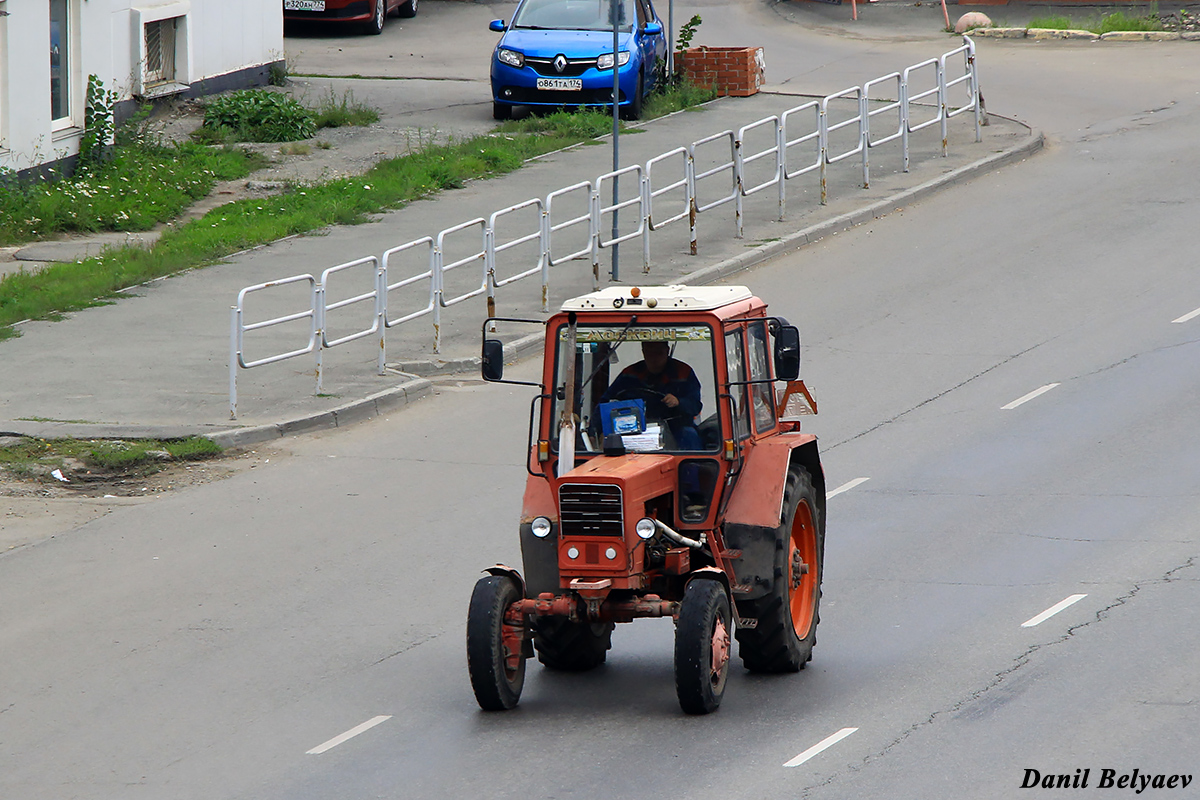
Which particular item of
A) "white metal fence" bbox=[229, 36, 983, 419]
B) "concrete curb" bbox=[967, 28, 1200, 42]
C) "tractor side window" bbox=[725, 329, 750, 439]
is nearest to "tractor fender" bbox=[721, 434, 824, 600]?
"tractor side window" bbox=[725, 329, 750, 439]

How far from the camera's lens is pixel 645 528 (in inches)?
351

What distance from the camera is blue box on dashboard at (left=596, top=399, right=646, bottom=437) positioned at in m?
9.47

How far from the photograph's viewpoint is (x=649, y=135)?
26.1 meters

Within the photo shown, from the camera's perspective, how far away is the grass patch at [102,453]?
13859 mm

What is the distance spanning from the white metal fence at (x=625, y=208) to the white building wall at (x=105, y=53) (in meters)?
5.90

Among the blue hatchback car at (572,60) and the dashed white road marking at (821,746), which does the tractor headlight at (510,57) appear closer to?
the blue hatchback car at (572,60)

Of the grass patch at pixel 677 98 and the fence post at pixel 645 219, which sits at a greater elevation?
the grass patch at pixel 677 98

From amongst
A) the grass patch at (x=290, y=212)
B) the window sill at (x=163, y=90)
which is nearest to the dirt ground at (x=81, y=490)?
the grass patch at (x=290, y=212)

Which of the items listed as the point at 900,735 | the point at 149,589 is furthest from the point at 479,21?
the point at 900,735

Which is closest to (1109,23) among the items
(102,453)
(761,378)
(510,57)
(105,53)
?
(510,57)

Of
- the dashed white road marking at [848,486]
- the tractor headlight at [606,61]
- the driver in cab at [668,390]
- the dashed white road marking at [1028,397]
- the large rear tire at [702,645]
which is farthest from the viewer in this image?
the tractor headlight at [606,61]

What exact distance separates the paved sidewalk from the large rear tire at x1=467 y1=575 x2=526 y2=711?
602 centimetres

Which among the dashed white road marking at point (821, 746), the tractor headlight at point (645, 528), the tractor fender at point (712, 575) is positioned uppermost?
the tractor headlight at point (645, 528)

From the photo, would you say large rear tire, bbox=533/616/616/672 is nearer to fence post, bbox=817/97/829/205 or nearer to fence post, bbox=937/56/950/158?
fence post, bbox=817/97/829/205
